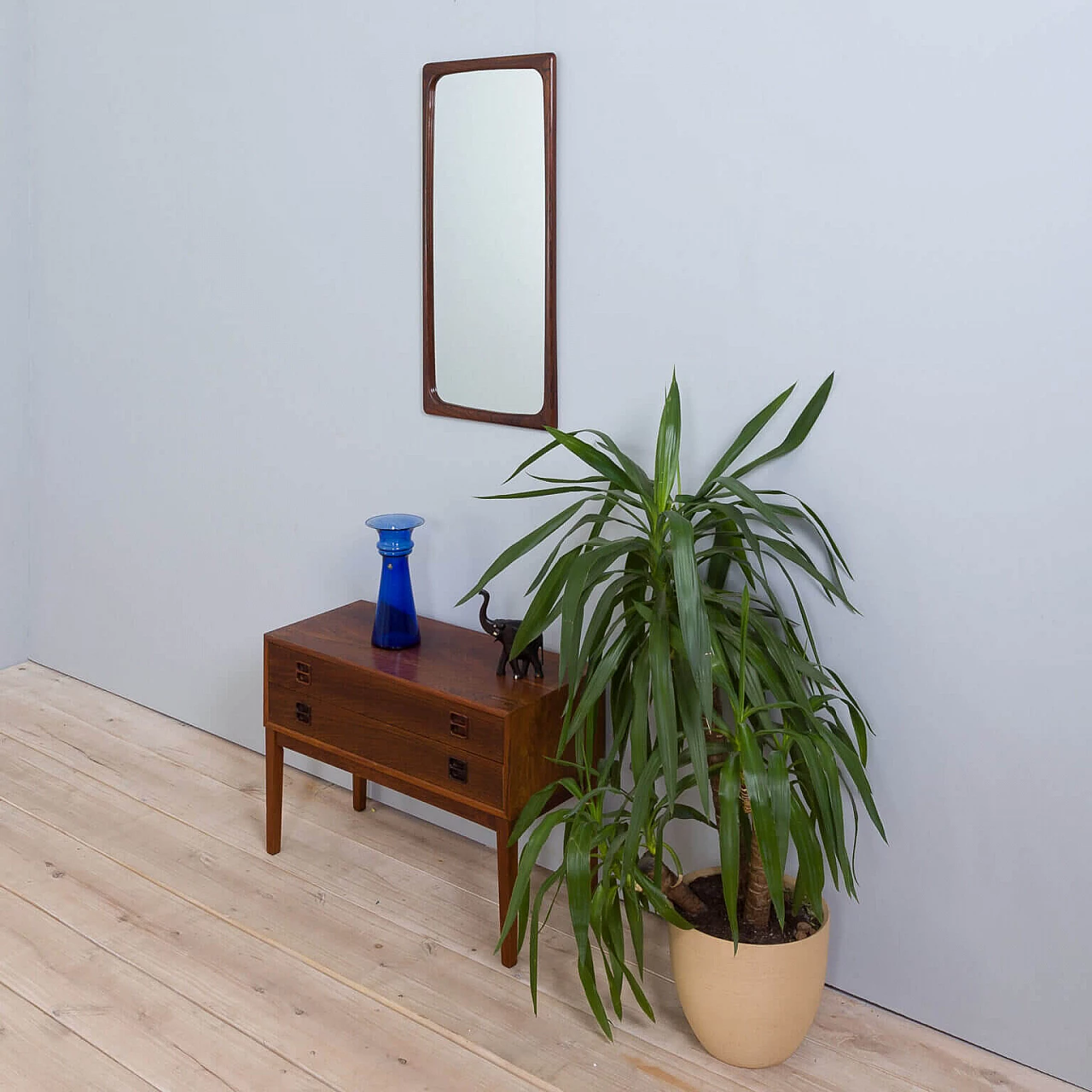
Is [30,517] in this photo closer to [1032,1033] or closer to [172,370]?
[172,370]

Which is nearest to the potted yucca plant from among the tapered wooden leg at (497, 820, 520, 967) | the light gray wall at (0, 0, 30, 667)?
the tapered wooden leg at (497, 820, 520, 967)

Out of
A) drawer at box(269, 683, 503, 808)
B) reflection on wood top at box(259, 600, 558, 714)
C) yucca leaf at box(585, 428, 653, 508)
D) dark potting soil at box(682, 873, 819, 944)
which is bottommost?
dark potting soil at box(682, 873, 819, 944)

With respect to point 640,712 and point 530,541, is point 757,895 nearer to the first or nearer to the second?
point 640,712

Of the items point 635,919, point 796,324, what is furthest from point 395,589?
point 796,324

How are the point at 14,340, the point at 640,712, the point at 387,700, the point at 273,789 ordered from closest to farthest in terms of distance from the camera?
the point at 640,712, the point at 387,700, the point at 273,789, the point at 14,340

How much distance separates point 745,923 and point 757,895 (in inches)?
Result: 2.2

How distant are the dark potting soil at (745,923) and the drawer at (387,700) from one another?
0.47 metres

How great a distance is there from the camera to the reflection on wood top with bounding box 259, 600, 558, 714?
244 cm

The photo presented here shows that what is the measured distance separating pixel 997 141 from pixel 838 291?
1.14 ft

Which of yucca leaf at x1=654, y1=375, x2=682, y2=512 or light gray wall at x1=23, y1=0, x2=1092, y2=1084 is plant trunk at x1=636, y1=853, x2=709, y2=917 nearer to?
light gray wall at x1=23, y1=0, x2=1092, y2=1084

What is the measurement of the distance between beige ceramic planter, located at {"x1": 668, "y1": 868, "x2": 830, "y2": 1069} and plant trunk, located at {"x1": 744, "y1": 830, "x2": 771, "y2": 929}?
0.09 m

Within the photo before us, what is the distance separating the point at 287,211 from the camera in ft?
9.84

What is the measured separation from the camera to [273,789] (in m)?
2.84

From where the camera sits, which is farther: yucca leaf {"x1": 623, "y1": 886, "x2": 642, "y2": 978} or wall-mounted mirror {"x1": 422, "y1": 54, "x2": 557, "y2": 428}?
wall-mounted mirror {"x1": 422, "y1": 54, "x2": 557, "y2": 428}
